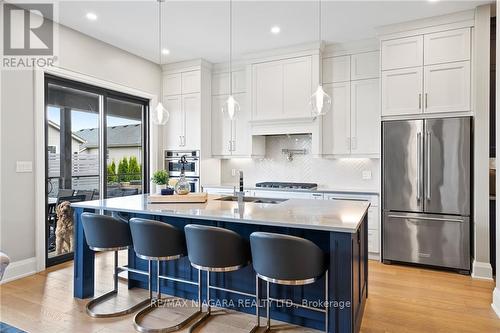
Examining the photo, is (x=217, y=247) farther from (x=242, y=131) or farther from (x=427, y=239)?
(x=242, y=131)

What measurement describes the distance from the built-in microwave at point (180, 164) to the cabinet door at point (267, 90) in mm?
1212

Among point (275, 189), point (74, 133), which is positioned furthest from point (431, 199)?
point (74, 133)

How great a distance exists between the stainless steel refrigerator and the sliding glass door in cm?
382

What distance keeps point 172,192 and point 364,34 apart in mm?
3268

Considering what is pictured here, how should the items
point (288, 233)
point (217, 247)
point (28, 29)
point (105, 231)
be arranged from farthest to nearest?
point (28, 29) < point (105, 231) < point (288, 233) < point (217, 247)

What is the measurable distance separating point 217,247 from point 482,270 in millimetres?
3168

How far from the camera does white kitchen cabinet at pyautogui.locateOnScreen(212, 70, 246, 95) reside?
5.33 metres

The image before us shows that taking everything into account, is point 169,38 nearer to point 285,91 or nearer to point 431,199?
point 285,91

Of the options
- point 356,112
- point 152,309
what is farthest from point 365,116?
point 152,309

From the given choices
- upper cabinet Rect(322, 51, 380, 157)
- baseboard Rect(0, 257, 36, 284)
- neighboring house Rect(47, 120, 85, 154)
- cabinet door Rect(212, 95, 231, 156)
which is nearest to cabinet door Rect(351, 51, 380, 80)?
upper cabinet Rect(322, 51, 380, 157)

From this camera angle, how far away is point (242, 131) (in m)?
5.26

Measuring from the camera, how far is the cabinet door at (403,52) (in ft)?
12.8

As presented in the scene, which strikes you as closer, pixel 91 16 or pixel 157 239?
pixel 157 239

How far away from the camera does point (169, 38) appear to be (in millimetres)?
4398
